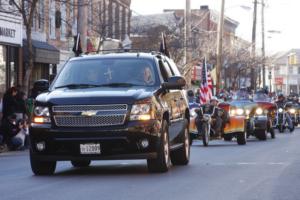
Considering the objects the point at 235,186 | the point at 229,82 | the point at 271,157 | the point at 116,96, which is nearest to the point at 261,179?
the point at 235,186

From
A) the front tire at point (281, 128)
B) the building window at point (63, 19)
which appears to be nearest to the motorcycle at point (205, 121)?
the front tire at point (281, 128)

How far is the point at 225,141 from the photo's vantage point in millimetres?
29062

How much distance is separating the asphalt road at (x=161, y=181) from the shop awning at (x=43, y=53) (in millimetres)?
19464

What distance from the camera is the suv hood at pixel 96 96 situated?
44.3ft

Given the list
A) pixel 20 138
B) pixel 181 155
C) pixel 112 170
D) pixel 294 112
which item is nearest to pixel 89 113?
pixel 112 170

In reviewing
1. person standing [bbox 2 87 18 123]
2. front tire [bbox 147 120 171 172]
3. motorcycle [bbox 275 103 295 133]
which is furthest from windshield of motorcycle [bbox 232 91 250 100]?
front tire [bbox 147 120 171 172]

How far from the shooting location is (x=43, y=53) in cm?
3816

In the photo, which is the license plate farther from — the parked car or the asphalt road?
the parked car

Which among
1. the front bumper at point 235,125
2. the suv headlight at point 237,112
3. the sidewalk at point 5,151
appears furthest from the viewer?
the suv headlight at point 237,112

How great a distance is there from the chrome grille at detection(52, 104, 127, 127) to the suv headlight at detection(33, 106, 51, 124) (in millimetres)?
284

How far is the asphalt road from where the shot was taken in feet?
36.5

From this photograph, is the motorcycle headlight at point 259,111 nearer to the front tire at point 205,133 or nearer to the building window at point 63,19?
the front tire at point 205,133

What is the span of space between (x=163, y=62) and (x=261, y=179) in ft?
11.5

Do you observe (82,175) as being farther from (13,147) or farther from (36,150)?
(13,147)
